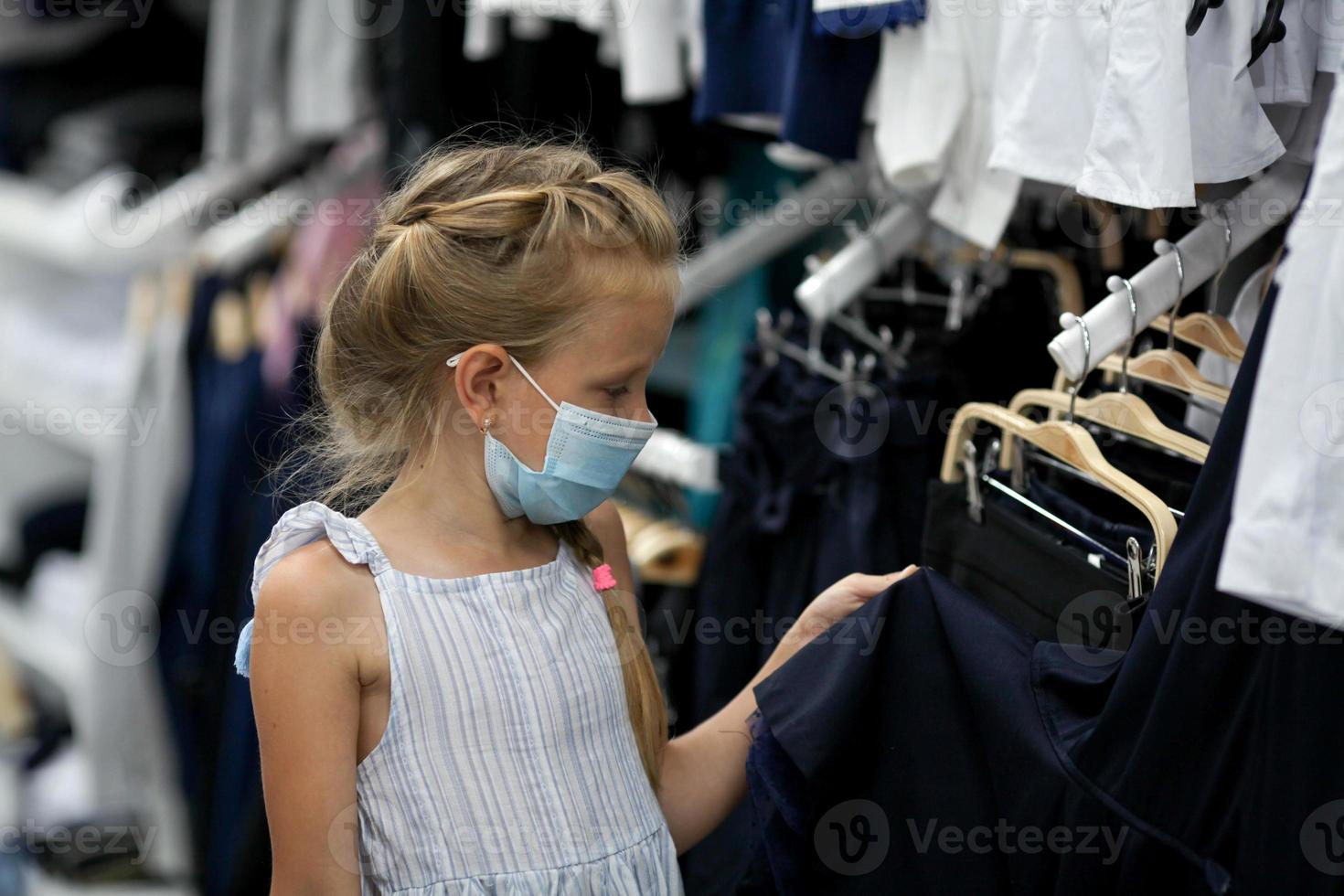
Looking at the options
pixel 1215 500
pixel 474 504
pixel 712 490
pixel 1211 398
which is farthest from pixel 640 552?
pixel 1215 500

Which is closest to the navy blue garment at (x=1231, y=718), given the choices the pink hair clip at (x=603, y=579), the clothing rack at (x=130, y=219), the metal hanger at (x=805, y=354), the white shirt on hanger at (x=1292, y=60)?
the white shirt on hanger at (x=1292, y=60)

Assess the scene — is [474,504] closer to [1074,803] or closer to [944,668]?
[944,668]

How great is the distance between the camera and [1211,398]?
1.05 m

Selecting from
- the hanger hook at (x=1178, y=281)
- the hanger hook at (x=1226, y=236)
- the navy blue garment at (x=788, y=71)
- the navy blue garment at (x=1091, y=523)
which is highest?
the navy blue garment at (x=788, y=71)

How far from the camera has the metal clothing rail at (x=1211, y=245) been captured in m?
1.06

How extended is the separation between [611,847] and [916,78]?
2.79ft

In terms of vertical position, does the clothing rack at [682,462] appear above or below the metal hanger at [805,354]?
below

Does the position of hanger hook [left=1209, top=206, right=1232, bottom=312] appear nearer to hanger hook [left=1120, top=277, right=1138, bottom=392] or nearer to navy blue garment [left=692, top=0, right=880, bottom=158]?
hanger hook [left=1120, top=277, right=1138, bottom=392]

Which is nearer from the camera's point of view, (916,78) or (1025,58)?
(1025,58)

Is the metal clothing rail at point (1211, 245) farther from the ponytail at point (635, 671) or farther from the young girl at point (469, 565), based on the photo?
the ponytail at point (635, 671)

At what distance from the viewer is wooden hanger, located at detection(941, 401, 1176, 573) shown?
90cm

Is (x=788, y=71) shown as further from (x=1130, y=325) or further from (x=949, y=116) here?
(x=1130, y=325)

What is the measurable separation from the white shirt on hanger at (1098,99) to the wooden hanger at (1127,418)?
0.17 metres

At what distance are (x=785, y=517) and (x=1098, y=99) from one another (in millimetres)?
606
